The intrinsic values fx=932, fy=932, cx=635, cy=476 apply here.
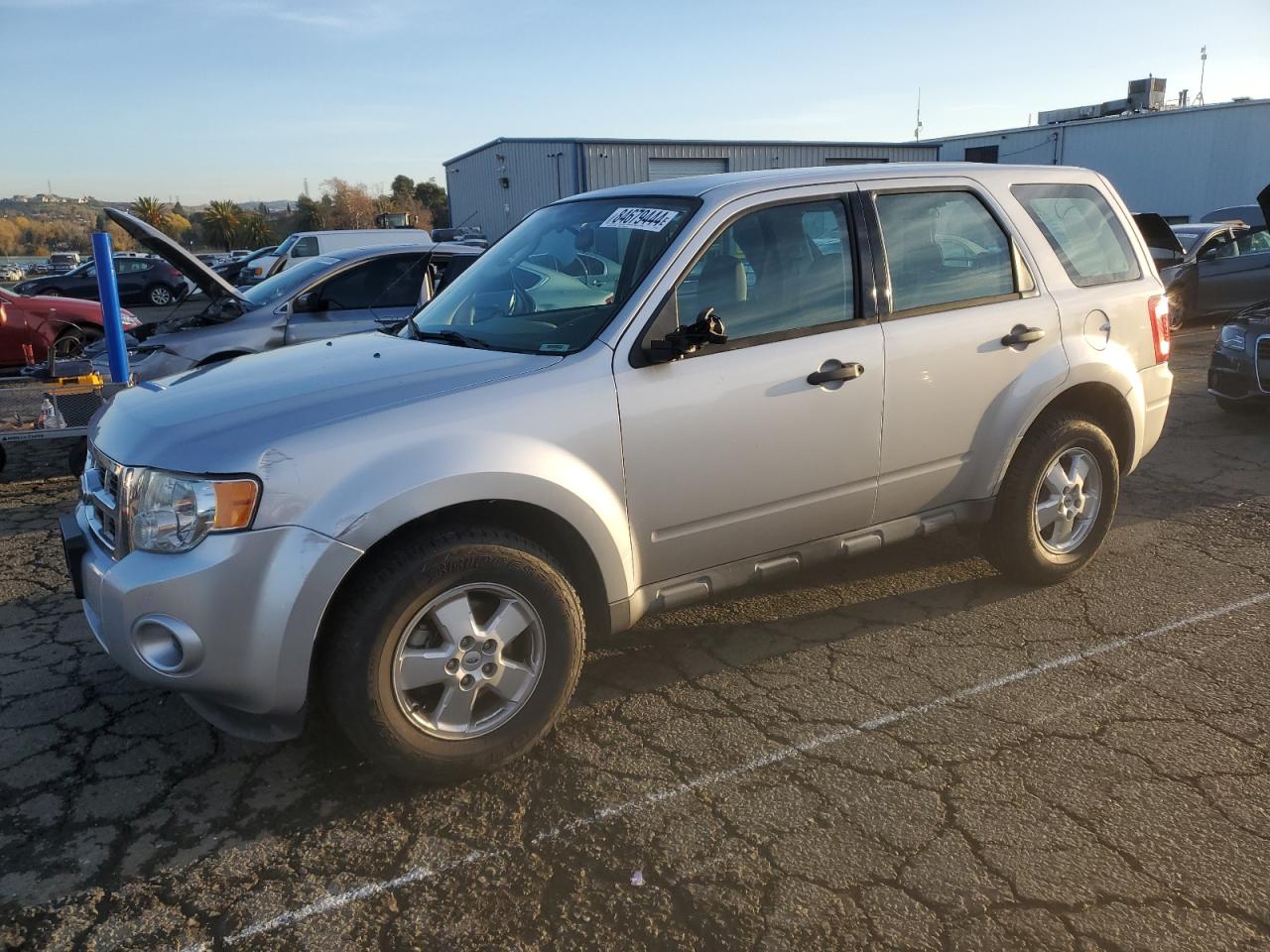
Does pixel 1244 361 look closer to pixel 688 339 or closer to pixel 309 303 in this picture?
pixel 688 339

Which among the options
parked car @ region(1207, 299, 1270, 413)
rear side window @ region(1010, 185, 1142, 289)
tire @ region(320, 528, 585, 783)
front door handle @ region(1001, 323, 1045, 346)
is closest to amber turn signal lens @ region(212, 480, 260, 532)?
tire @ region(320, 528, 585, 783)

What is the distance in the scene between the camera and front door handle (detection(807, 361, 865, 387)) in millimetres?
3441

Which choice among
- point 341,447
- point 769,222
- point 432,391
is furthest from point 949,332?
point 341,447

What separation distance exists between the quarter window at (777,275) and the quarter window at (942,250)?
0.80 feet

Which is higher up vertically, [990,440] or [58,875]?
[990,440]

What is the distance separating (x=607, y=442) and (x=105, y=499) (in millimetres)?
1608

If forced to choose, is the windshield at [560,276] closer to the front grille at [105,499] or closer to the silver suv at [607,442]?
the silver suv at [607,442]

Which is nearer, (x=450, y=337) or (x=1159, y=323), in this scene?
(x=450, y=337)

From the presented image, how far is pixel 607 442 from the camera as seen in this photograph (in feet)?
10.0

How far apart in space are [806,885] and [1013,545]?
2255 millimetres

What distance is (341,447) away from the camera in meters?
2.68

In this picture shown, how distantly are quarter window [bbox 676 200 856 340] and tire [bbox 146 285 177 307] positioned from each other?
84.0 feet

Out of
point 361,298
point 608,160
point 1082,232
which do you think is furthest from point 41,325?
point 608,160

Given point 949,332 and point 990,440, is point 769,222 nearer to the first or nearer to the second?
point 949,332
